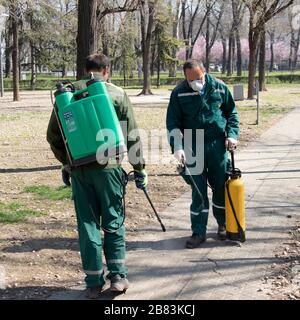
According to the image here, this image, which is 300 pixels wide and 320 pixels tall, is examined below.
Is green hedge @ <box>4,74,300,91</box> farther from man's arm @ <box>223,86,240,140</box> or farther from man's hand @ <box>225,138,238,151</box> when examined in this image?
man's hand @ <box>225,138,238,151</box>

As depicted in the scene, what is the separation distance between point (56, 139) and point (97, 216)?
0.70 m

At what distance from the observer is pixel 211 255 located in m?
5.22

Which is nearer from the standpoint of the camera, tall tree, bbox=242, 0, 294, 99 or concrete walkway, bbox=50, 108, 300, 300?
concrete walkway, bbox=50, 108, 300, 300

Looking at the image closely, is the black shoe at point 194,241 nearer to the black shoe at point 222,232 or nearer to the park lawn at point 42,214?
the black shoe at point 222,232

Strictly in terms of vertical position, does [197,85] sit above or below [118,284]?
above

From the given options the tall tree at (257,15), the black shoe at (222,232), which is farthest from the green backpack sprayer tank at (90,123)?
the tall tree at (257,15)

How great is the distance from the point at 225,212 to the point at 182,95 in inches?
50.9

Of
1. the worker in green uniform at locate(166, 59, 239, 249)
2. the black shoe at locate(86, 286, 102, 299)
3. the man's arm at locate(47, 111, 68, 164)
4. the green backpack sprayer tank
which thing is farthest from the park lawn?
the green backpack sprayer tank

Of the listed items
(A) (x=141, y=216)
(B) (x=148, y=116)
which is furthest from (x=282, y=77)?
(A) (x=141, y=216)

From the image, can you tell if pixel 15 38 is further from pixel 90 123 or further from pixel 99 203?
pixel 90 123

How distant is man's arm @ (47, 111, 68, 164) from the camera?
14.1 ft

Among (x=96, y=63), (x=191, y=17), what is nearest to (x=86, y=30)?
(x=96, y=63)

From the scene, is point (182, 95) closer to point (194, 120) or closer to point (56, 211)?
point (194, 120)

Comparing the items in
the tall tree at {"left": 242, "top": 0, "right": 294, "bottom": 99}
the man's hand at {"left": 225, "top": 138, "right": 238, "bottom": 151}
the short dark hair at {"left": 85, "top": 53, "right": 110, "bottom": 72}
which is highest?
the tall tree at {"left": 242, "top": 0, "right": 294, "bottom": 99}
